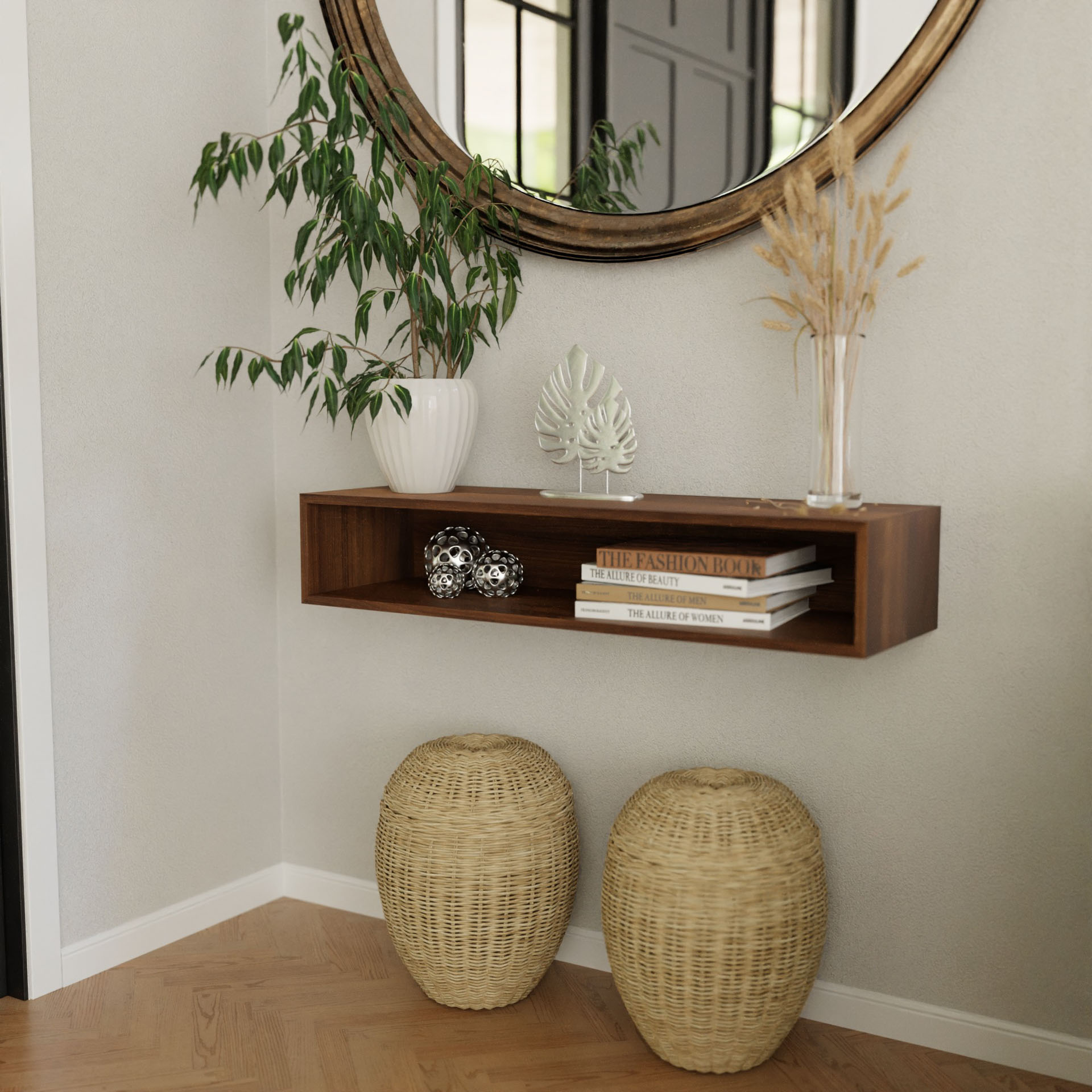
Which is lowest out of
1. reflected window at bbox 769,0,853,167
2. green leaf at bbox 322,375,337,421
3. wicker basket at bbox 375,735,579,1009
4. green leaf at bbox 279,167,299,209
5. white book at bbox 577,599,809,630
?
wicker basket at bbox 375,735,579,1009

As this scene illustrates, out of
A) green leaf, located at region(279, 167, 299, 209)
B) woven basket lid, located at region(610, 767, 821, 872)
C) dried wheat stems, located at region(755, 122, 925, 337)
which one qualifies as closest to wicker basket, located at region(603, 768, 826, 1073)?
woven basket lid, located at region(610, 767, 821, 872)

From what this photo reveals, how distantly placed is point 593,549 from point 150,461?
0.95 metres

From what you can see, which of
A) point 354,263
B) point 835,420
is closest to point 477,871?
point 835,420

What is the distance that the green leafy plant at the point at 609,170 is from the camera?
2.12 metres

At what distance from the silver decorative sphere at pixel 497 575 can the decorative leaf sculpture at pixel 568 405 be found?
231mm

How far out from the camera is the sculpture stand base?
198 cm

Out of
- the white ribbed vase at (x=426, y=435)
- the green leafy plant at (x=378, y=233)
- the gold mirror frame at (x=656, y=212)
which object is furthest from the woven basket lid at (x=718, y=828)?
the gold mirror frame at (x=656, y=212)

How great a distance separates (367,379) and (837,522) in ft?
3.00

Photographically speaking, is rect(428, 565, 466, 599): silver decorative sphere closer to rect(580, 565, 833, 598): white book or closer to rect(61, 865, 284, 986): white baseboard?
rect(580, 565, 833, 598): white book

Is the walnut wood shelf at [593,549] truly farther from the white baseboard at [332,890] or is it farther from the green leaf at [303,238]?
the white baseboard at [332,890]

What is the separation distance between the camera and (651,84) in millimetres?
2080

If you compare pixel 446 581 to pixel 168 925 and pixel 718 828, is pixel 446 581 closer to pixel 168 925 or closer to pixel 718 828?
pixel 718 828

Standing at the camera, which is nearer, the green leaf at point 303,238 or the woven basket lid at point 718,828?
the woven basket lid at point 718,828

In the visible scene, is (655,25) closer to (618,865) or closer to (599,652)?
(599,652)
